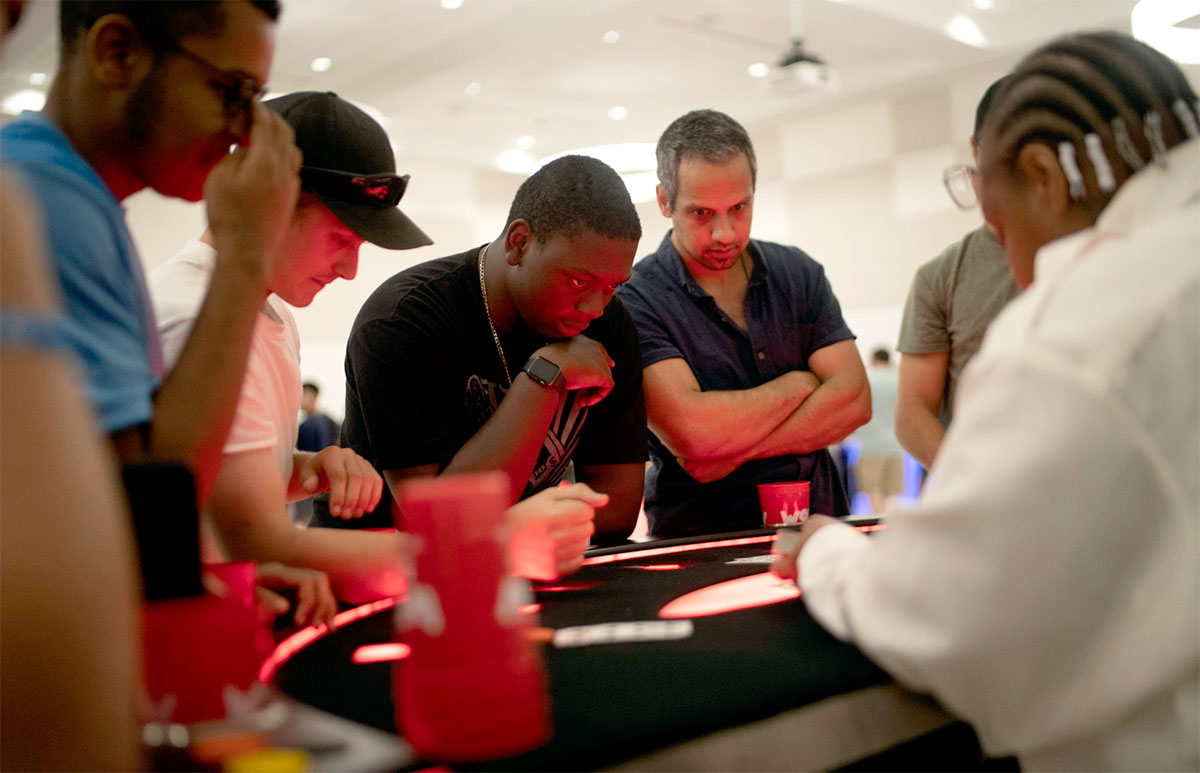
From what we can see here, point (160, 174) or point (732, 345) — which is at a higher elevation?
point (160, 174)

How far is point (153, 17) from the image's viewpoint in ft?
3.70

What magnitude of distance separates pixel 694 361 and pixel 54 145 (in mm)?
1753

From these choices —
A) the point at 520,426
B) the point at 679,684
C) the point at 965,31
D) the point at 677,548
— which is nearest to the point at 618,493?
the point at 677,548

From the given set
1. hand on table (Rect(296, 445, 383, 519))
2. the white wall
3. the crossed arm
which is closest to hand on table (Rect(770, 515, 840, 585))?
hand on table (Rect(296, 445, 383, 519))

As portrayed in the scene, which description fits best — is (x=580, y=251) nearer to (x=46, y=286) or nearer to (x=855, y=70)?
(x=46, y=286)

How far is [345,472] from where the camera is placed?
1.70 metres

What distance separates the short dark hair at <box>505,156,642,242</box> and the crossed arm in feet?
1.73

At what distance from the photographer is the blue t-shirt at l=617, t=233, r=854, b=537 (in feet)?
8.14

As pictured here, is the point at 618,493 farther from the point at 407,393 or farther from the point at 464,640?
the point at 464,640

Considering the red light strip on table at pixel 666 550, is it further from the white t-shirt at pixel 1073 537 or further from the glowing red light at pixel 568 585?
the white t-shirt at pixel 1073 537

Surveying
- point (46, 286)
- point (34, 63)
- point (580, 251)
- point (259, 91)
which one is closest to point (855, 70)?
point (34, 63)

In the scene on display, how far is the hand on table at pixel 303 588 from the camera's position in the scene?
52.0 inches

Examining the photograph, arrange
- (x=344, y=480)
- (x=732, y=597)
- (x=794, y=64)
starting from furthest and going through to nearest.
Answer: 1. (x=794, y=64)
2. (x=344, y=480)
3. (x=732, y=597)

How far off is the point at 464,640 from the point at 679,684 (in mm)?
257
